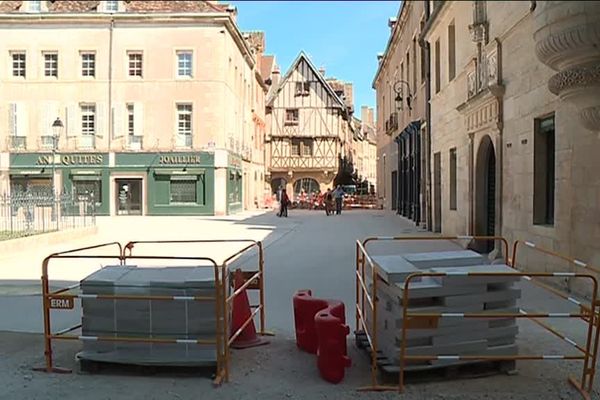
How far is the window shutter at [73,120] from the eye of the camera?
122ft

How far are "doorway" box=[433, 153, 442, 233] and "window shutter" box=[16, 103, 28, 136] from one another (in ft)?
83.3

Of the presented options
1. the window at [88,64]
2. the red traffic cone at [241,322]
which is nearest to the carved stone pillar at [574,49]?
the red traffic cone at [241,322]

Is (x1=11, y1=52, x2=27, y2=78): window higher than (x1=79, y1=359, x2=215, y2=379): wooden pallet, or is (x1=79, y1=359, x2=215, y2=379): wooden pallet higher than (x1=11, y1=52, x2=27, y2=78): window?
(x1=11, y1=52, x2=27, y2=78): window

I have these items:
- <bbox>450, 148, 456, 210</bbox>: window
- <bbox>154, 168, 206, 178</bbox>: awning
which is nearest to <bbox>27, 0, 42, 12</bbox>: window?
<bbox>154, 168, 206, 178</bbox>: awning

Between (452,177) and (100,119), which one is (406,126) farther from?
(100,119)

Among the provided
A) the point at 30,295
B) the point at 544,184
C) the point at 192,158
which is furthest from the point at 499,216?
the point at 192,158

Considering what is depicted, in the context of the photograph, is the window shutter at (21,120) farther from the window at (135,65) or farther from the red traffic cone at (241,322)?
the red traffic cone at (241,322)

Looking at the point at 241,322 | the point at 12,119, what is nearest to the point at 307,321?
the point at 241,322

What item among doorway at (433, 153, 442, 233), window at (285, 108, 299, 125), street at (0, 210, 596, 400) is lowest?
street at (0, 210, 596, 400)

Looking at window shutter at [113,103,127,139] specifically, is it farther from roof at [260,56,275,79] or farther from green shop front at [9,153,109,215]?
roof at [260,56,275,79]

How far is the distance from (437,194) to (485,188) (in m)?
6.03

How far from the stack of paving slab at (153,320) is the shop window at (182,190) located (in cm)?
3195

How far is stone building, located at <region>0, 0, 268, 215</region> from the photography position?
37000 mm

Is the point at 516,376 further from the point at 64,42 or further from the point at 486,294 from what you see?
the point at 64,42
